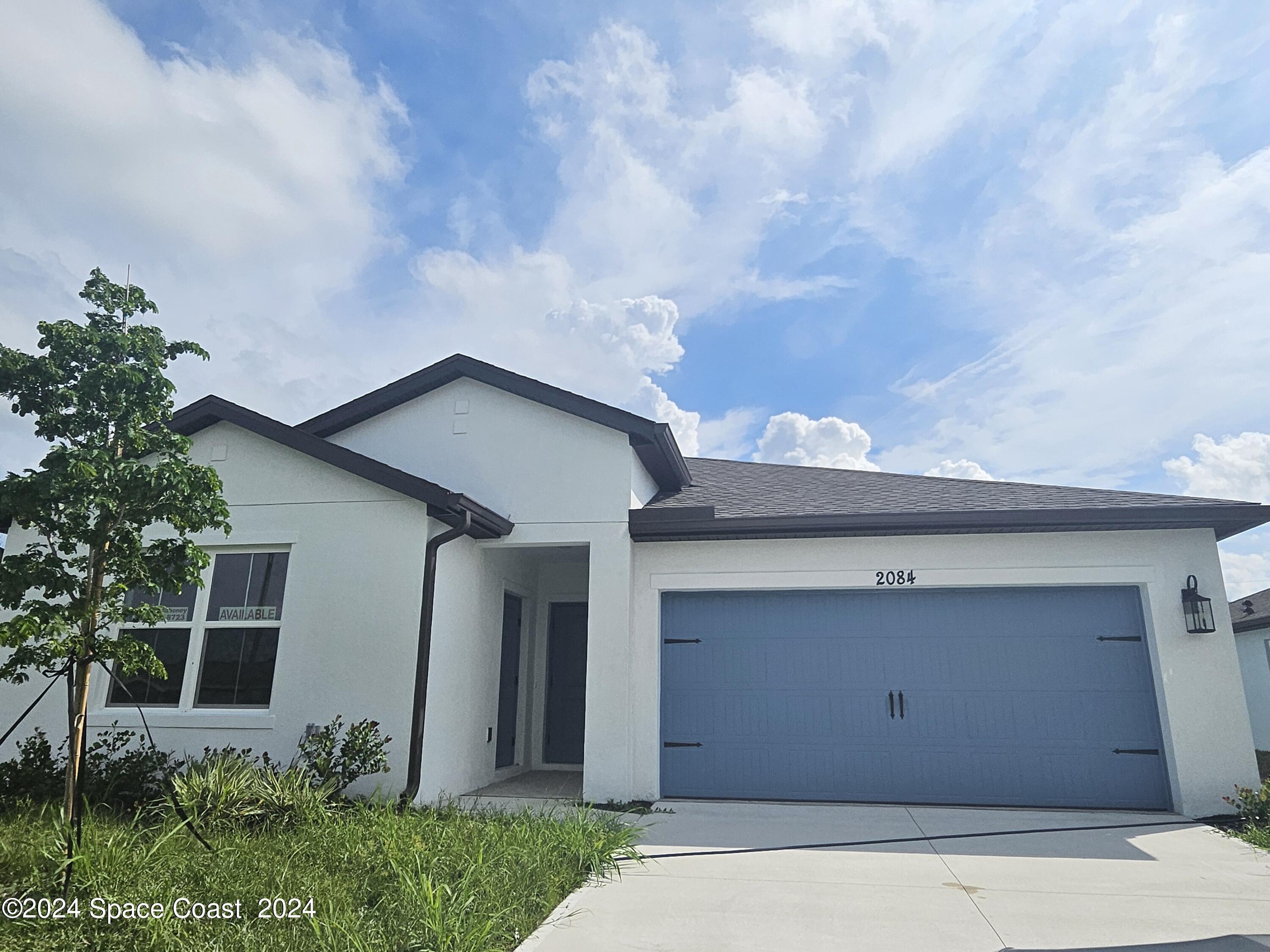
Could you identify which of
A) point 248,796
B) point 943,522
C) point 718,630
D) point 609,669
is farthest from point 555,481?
point 248,796

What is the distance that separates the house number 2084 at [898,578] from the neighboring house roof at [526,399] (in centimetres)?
302

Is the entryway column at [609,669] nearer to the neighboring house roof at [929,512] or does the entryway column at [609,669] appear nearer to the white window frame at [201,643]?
the neighboring house roof at [929,512]

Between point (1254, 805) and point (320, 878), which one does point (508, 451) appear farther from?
point (1254, 805)

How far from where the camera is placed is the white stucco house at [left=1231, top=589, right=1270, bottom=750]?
15.9m

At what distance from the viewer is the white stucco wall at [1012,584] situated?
8414 mm

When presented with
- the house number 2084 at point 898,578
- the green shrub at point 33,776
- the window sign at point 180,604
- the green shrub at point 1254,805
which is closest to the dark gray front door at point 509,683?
the window sign at point 180,604

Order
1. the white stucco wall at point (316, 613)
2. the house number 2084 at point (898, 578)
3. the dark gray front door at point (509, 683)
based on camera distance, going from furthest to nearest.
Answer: the dark gray front door at point (509, 683), the house number 2084 at point (898, 578), the white stucco wall at point (316, 613)

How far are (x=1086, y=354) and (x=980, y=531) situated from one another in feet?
12.2

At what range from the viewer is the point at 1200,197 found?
8.82m

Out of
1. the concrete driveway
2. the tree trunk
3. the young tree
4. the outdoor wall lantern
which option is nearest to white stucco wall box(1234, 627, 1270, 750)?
the outdoor wall lantern

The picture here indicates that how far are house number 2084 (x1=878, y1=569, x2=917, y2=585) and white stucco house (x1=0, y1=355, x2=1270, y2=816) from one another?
0.11 feet

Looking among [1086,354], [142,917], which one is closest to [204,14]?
[142,917]

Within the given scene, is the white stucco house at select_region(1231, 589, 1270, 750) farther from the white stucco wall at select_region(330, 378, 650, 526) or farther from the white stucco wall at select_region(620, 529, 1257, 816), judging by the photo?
the white stucco wall at select_region(330, 378, 650, 526)

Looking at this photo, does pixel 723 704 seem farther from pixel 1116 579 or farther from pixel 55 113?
pixel 55 113
